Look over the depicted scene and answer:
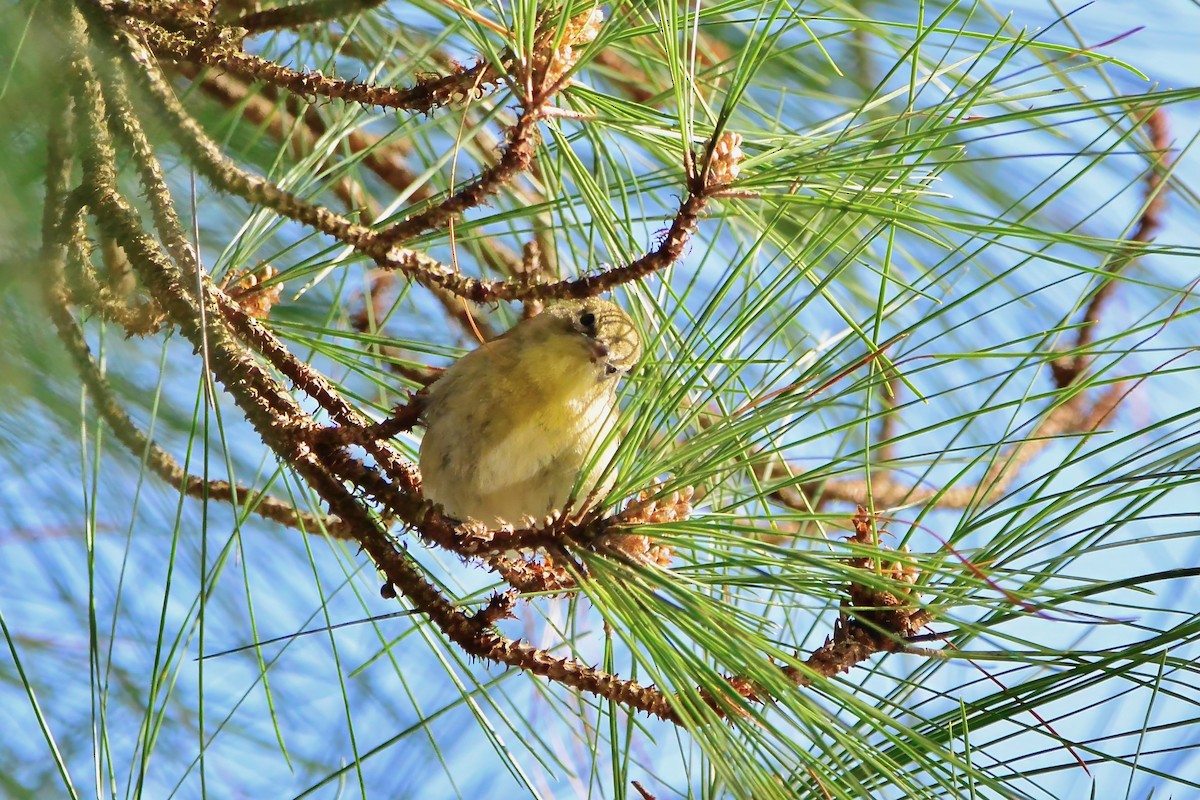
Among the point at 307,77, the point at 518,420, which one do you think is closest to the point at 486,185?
the point at 307,77

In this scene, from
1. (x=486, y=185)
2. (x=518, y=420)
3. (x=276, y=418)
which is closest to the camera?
(x=486, y=185)

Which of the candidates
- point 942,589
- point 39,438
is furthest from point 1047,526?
point 39,438

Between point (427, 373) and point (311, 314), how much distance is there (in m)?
0.25

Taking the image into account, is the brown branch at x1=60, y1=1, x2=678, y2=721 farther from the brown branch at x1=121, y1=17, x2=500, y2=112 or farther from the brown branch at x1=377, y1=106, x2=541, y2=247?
the brown branch at x1=377, y1=106, x2=541, y2=247

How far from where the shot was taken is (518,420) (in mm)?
2080

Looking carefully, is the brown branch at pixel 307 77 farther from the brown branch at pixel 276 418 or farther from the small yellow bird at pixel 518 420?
the small yellow bird at pixel 518 420

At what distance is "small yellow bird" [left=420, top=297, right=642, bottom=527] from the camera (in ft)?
6.82

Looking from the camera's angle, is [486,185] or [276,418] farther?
[276,418]

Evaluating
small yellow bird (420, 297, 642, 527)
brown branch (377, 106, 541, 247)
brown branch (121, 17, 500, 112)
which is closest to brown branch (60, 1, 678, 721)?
brown branch (121, 17, 500, 112)

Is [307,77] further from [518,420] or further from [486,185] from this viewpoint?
[518,420]

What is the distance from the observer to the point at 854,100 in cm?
251

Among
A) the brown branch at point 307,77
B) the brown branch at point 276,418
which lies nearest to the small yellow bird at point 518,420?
the brown branch at point 276,418

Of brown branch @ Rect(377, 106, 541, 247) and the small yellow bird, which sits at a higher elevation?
the small yellow bird

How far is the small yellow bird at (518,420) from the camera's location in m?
2.08
